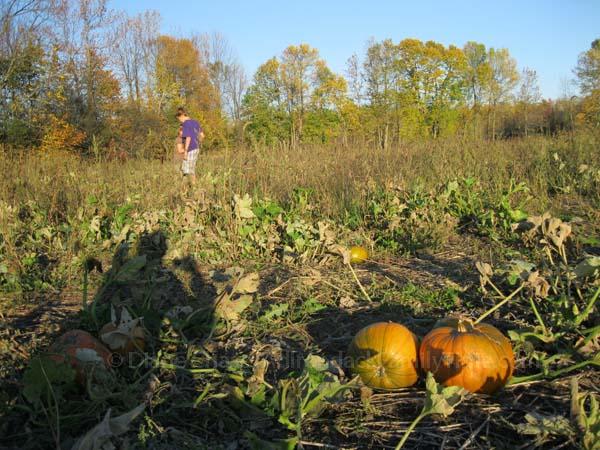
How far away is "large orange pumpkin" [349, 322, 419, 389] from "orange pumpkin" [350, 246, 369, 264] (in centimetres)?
198

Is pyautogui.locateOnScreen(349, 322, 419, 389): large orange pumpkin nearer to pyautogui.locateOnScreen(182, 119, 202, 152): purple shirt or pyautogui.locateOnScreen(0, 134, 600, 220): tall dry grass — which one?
pyautogui.locateOnScreen(0, 134, 600, 220): tall dry grass

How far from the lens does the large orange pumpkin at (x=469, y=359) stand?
1.79 m

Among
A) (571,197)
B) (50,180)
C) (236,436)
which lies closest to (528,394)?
(236,436)

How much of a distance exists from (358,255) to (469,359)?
220cm

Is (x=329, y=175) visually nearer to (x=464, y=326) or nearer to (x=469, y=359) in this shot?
(x=464, y=326)

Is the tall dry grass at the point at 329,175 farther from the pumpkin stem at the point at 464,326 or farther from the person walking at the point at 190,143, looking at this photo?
the pumpkin stem at the point at 464,326

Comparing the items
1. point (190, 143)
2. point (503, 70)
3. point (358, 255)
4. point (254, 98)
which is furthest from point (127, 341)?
point (503, 70)

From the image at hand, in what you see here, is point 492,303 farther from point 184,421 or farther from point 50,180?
point 50,180

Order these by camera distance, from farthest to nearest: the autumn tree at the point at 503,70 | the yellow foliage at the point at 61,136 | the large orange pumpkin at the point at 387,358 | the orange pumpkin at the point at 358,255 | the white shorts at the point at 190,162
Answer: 1. the autumn tree at the point at 503,70
2. the yellow foliage at the point at 61,136
3. the white shorts at the point at 190,162
4. the orange pumpkin at the point at 358,255
5. the large orange pumpkin at the point at 387,358

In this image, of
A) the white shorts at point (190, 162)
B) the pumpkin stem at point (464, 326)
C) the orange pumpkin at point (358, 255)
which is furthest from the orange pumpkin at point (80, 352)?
the white shorts at point (190, 162)

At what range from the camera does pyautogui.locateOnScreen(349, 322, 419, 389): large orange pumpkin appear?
1.87m

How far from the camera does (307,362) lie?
182 cm

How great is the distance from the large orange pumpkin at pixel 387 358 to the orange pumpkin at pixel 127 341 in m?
1.04

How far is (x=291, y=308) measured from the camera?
9.27 feet
